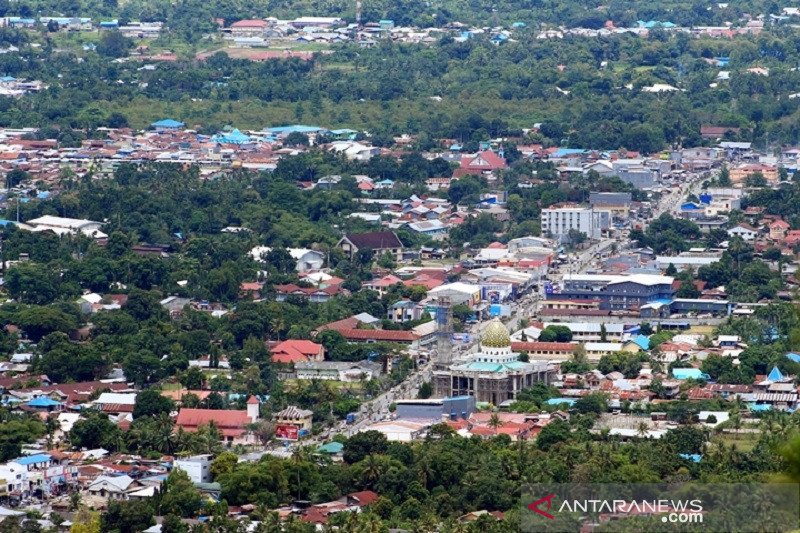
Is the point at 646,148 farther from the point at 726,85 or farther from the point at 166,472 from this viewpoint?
the point at 166,472

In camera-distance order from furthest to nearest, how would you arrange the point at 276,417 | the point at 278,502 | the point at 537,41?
the point at 537,41 → the point at 276,417 → the point at 278,502

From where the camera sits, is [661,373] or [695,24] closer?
[661,373]

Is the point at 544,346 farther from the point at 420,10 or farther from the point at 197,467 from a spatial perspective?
the point at 420,10

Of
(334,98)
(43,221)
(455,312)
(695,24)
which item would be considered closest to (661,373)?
(455,312)

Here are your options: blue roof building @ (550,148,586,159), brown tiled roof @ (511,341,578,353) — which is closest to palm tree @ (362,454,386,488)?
brown tiled roof @ (511,341,578,353)

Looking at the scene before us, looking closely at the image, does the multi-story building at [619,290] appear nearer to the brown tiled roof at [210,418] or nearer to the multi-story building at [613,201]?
the multi-story building at [613,201]
